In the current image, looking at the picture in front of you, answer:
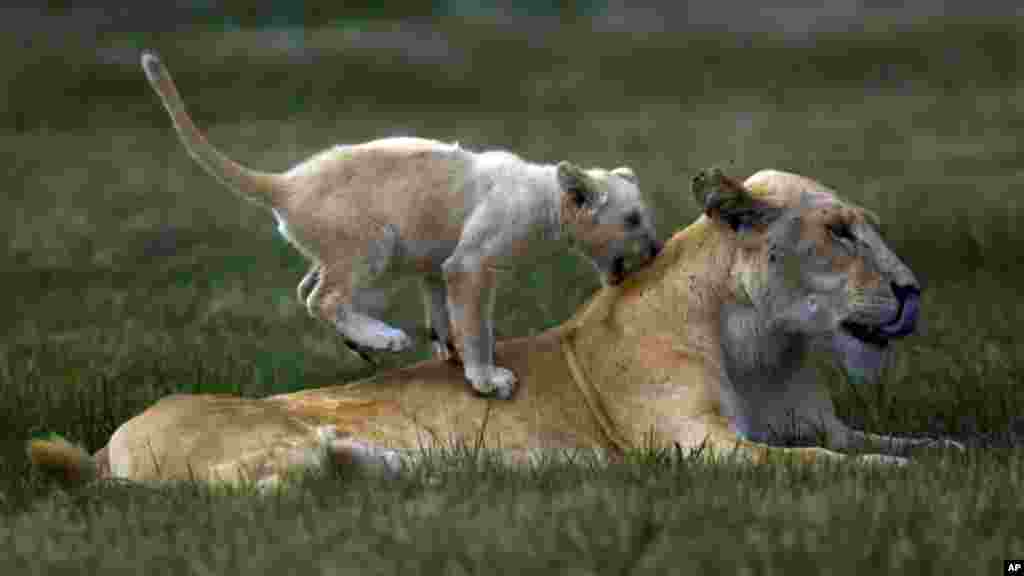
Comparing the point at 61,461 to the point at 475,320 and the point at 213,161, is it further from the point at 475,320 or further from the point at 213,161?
the point at 213,161

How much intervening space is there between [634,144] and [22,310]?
12053 mm

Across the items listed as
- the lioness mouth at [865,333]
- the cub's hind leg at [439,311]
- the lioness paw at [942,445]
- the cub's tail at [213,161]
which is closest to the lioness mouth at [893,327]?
the lioness mouth at [865,333]

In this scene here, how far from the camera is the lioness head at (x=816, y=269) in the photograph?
7008mm

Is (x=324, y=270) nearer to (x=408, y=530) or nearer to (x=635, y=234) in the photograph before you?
(x=635, y=234)

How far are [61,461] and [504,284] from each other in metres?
7.25

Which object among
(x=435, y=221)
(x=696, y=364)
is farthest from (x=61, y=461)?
(x=696, y=364)

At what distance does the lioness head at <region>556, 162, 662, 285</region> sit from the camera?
24.9ft

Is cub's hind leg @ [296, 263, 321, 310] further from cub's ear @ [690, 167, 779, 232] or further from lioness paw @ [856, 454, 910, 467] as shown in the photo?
lioness paw @ [856, 454, 910, 467]

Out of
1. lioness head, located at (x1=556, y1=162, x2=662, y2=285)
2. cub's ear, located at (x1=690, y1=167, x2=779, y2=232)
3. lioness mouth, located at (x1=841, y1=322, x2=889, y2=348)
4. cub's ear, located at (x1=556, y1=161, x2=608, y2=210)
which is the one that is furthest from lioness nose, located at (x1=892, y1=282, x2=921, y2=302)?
cub's ear, located at (x1=556, y1=161, x2=608, y2=210)

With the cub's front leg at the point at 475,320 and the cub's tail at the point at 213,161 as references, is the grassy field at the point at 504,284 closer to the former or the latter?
the cub's front leg at the point at 475,320

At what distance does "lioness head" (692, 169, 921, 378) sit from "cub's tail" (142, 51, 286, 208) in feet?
5.38

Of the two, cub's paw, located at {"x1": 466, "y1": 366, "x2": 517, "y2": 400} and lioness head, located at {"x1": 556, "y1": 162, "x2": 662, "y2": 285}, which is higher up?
lioness head, located at {"x1": 556, "y1": 162, "x2": 662, "y2": 285}

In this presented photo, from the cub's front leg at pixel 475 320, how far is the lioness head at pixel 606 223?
0.44m

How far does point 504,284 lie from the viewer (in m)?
13.6
